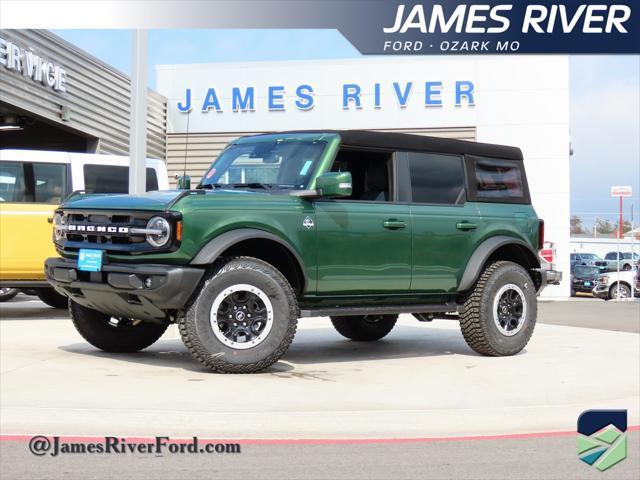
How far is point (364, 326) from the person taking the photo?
10.4m

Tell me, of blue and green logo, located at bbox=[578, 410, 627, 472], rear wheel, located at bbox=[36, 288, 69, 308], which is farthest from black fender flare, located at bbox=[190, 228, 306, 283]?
rear wheel, located at bbox=[36, 288, 69, 308]

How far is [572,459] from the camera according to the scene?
5148 millimetres

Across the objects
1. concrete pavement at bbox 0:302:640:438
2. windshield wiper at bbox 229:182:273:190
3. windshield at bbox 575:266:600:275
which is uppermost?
windshield wiper at bbox 229:182:273:190

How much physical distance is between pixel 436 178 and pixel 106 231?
3.15m

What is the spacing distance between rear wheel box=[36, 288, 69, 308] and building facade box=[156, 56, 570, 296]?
14556mm

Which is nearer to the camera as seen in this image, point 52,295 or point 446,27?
point 446,27

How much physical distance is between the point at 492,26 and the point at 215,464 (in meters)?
8.55

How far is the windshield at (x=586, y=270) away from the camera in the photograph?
118ft

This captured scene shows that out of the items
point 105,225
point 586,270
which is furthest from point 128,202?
point 586,270

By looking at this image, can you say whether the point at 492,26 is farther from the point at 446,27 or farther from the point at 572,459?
the point at 572,459

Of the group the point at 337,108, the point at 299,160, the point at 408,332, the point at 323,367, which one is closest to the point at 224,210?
the point at 299,160

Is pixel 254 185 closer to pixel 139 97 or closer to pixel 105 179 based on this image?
pixel 139 97

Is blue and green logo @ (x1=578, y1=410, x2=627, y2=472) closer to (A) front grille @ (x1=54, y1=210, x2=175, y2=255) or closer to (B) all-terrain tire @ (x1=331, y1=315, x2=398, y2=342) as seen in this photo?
(A) front grille @ (x1=54, y1=210, x2=175, y2=255)

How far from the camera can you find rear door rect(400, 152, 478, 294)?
8.66m
